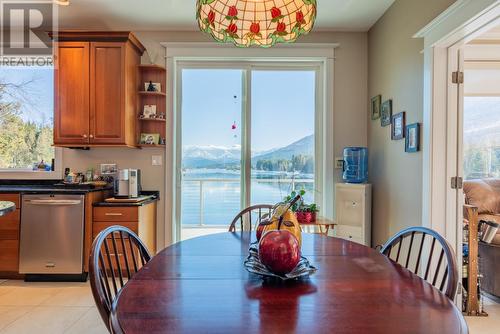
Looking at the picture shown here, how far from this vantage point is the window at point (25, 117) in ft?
12.5

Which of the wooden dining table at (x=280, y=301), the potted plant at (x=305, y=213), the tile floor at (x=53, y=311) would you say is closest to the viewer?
the wooden dining table at (x=280, y=301)

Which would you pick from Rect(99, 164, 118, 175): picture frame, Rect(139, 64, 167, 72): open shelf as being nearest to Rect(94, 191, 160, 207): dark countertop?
Rect(99, 164, 118, 175): picture frame

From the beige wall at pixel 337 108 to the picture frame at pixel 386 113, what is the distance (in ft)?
1.57

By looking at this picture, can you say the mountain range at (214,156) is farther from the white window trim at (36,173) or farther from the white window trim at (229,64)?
the white window trim at (36,173)

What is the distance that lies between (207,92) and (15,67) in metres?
2.27

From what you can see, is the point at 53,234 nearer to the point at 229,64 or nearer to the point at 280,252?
the point at 229,64

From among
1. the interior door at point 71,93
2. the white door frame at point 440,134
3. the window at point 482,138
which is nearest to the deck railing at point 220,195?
the interior door at point 71,93

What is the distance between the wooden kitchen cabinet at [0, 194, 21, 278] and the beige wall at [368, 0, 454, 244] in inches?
140

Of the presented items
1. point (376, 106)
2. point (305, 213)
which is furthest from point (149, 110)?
point (376, 106)

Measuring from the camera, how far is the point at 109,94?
335 cm

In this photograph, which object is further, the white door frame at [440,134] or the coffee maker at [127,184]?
the coffee maker at [127,184]

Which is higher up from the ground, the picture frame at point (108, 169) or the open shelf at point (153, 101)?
the open shelf at point (153, 101)

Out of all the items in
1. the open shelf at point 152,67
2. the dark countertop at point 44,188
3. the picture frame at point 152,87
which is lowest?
the dark countertop at point 44,188

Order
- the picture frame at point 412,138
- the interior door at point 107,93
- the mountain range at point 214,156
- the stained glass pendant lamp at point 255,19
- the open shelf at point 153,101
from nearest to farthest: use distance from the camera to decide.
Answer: the stained glass pendant lamp at point 255,19, the picture frame at point 412,138, the interior door at point 107,93, the open shelf at point 153,101, the mountain range at point 214,156
